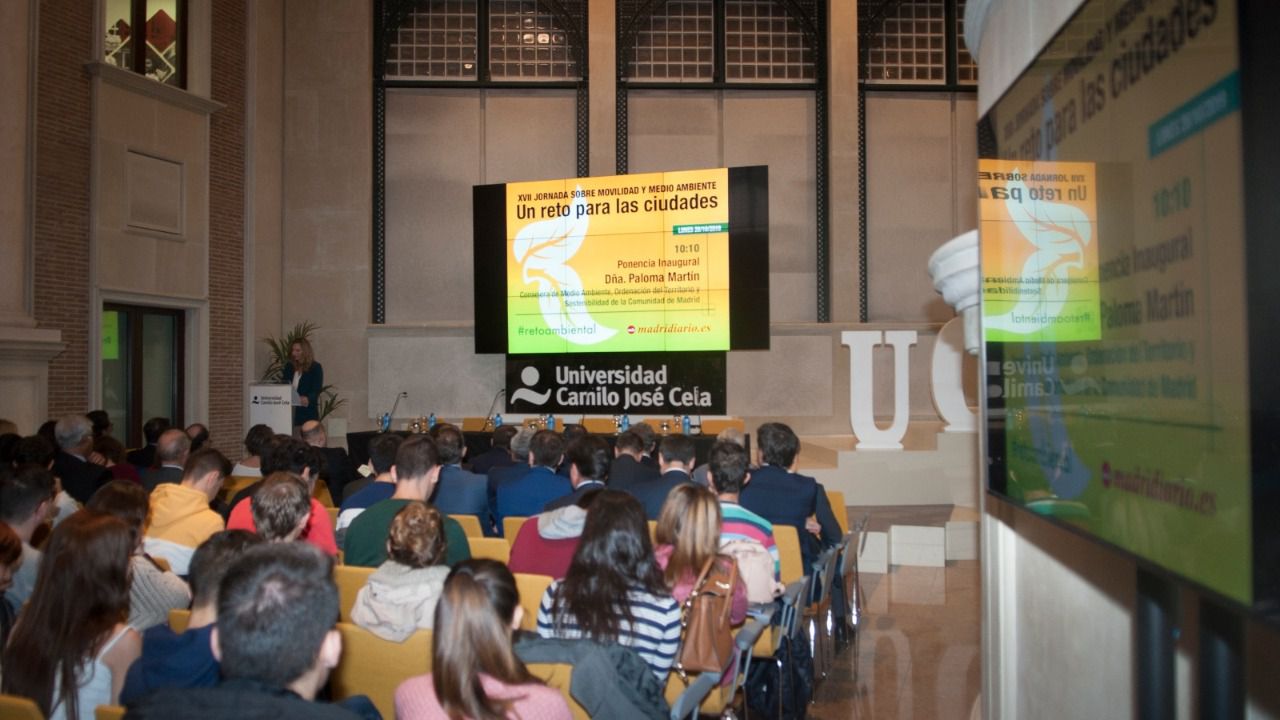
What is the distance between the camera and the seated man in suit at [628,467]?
5594mm

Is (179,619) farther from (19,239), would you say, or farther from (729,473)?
(19,239)

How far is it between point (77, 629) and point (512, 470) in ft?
→ 10.4

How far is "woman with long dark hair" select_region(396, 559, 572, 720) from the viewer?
6.70ft

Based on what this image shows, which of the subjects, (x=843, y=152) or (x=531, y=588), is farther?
(x=843, y=152)

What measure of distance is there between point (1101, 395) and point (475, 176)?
12.2 m

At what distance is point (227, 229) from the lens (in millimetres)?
11977

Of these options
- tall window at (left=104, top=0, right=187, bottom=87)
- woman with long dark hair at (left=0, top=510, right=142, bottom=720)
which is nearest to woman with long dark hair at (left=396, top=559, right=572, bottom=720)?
woman with long dark hair at (left=0, top=510, right=142, bottom=720)

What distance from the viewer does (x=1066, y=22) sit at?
2.21 meters

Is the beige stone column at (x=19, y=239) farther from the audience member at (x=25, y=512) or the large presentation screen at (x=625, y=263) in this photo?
the audience member at (x=25, y=512)

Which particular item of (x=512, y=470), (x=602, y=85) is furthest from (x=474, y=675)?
(x=602, y=85)

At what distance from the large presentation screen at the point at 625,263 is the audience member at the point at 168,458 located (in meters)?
5.84

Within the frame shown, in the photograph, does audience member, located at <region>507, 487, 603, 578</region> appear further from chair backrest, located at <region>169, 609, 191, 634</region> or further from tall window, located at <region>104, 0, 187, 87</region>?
tall window, located at <region>104, 0, 187, 87</region>

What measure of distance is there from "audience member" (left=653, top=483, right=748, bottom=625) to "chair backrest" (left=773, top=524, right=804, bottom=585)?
47.9 inches

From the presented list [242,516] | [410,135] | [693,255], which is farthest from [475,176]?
[242,516]
